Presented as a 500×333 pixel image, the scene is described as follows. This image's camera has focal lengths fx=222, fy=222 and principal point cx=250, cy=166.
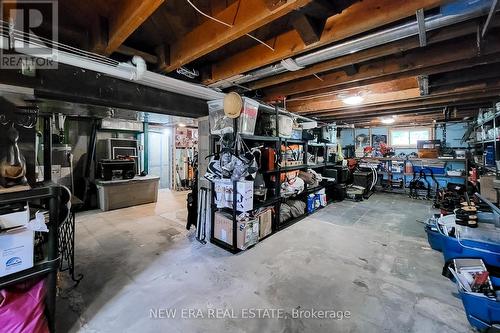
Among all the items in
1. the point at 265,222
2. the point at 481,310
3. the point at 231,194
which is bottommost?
the point at 481,310

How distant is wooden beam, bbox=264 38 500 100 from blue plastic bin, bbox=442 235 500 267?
5.59 feet

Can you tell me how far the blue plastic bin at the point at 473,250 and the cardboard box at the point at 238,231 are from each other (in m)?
2.17

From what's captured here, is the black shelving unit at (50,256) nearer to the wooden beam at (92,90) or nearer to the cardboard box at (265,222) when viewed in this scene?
the wooden beam at (92,90)

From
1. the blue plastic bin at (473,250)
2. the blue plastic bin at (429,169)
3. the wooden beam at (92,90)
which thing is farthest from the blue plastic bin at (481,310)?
the blue plastic bin at (429,169)

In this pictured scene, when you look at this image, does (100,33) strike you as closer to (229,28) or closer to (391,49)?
(229,28)

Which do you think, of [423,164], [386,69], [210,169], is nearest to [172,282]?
[210,169]

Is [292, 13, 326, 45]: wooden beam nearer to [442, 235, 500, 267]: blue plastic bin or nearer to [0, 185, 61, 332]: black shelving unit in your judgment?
[0, 185, 61, 332]: black shelving unit

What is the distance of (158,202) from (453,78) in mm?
6195

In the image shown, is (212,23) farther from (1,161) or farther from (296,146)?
(296,146)

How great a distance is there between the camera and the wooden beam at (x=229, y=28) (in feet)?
4.37

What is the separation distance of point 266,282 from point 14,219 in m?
2.11

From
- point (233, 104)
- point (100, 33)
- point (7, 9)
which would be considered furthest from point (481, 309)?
point (7, 9)

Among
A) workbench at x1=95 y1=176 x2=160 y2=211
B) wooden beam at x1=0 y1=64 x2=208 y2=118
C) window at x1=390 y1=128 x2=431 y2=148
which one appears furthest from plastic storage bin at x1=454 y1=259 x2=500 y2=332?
window at x1=390 y1=128 x2=431 y2=148

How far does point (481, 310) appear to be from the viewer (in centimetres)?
163
